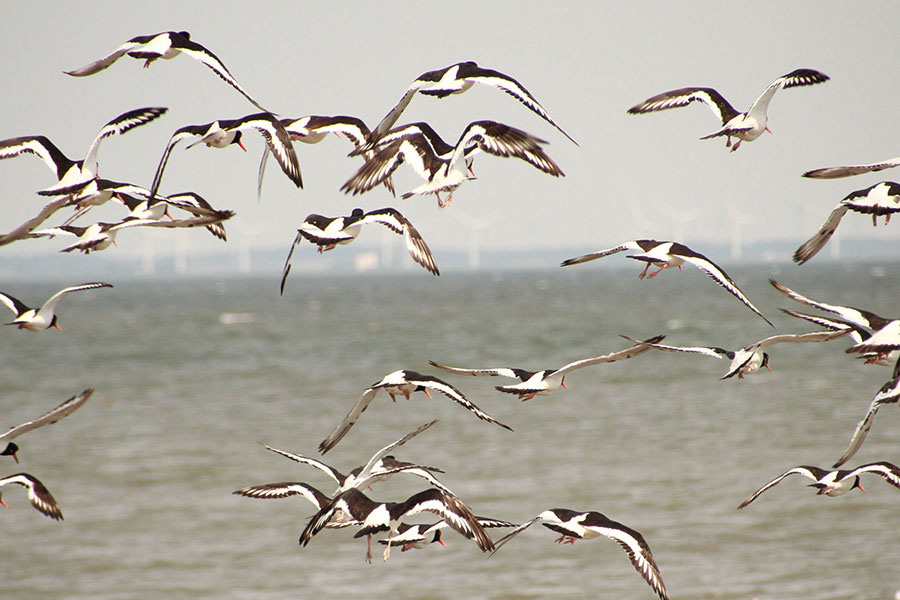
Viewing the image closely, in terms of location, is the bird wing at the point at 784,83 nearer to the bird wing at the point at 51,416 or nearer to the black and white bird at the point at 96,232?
the black and white bird at the point at 96,232

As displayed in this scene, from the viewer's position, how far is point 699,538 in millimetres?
17125

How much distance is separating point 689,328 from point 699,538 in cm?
5380

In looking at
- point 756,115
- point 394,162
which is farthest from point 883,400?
point 394,162

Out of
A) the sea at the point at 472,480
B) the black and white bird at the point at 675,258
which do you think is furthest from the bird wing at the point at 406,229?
the sea at the point at 472,480

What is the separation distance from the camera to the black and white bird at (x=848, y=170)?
6906 mm

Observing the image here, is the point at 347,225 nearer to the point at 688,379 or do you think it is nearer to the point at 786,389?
the point at 786,389

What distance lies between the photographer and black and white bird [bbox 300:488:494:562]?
23.1 feet

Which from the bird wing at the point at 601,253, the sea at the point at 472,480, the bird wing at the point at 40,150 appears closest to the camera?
the bird wing at the point at 601,253

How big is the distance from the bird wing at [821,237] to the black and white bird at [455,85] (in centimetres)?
244

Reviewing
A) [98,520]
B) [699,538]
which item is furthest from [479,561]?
[98,520]

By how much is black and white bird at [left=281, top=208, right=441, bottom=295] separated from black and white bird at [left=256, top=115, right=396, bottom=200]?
449 millimetres

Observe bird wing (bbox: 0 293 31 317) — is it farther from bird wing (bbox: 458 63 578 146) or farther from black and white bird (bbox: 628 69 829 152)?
black and white bird (bbox: 628 69 829 152)

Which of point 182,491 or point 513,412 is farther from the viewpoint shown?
point 513,412

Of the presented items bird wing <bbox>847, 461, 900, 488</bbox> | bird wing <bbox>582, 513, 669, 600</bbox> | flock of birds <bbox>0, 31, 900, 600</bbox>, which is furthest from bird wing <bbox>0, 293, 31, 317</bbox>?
bird wing <bbox>847, 461, 900, 488</bbox>
